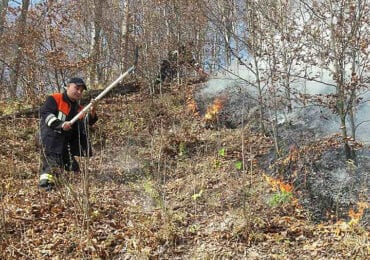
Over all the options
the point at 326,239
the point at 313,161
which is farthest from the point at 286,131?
the point at 326,239

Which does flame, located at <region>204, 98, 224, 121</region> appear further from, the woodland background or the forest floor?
the forest floor

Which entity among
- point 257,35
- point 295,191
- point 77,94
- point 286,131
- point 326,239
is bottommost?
point 326,239

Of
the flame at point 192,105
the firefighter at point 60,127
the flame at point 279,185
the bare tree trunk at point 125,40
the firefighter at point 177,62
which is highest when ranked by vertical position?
the bare tree trunk at point 125,40

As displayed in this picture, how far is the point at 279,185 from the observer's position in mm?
5965

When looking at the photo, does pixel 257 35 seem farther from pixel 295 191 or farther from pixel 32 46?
pixel 32 46

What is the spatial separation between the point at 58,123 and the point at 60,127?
0.07 m

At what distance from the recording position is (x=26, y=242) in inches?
173

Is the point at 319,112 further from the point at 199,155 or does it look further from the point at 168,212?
the point at 168,212

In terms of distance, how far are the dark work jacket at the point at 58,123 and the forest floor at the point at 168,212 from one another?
544mm

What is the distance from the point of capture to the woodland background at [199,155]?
4.53 m

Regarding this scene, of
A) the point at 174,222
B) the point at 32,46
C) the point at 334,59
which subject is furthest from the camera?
the point at 32,46

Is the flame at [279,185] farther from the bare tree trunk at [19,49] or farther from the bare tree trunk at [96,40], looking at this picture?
the bare tree trunk at [96,40]

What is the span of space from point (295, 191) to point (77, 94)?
11.6ft

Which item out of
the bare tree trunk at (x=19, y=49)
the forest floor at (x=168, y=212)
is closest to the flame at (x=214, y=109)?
the forest floor at (x=168, y=212)
